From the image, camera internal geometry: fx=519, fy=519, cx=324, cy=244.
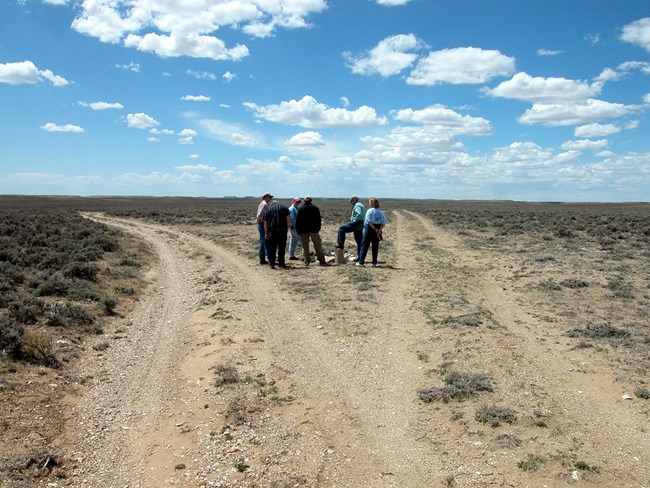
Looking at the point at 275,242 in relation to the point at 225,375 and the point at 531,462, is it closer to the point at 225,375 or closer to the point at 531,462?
the point at 225,375

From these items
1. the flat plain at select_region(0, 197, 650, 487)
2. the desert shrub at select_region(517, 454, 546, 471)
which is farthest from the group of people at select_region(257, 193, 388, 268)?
the desert shrub at select_region(517, 454, 546, 471)

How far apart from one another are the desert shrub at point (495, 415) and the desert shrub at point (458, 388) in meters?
0.43

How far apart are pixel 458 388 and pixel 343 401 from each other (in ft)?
4.57

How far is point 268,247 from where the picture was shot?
49.6 feet

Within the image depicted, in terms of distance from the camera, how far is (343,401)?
593cm

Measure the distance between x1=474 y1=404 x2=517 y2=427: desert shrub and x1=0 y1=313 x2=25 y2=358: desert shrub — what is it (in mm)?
6003

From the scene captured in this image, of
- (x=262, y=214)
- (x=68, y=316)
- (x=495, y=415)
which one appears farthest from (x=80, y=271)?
(x=495, y=415)

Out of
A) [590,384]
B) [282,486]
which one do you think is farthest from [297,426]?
[590,384]

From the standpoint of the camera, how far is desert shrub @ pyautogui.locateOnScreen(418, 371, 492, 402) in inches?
235

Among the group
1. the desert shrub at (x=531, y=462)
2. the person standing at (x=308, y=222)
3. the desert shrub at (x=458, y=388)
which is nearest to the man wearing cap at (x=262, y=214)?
the person standing at (x=308, y=222)

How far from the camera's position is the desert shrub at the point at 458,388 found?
597cm

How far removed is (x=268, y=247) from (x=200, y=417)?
962 centimetres

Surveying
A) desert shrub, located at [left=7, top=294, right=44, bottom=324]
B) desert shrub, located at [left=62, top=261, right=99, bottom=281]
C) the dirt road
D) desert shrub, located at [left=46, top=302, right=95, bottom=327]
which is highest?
desert shrub, located at [left=62, top=261, right=99, bottom=281]

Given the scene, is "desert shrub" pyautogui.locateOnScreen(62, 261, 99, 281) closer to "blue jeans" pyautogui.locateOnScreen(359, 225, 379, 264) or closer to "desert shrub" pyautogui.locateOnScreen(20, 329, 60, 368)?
"desert shrub" pyautogui.locateOnScreen(20, 329, 60, 368)
